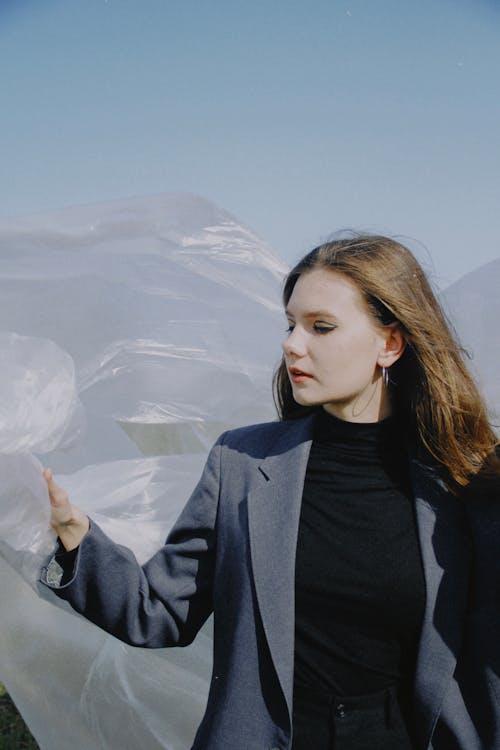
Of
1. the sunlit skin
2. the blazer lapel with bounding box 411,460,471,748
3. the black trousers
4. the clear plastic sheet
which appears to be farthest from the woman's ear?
the clear plastic sheet

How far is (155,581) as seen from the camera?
1.46 meters

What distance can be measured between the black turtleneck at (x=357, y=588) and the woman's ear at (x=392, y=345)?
0.74ft

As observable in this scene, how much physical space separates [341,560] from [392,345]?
1.40 ft

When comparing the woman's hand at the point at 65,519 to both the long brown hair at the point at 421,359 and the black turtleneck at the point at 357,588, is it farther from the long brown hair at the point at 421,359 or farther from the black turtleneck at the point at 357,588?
the long brown hair at the point at 421,359

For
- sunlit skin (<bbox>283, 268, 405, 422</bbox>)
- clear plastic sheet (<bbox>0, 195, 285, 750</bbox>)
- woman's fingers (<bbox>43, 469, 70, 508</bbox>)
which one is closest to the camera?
woman's fingers (<bbox>43, 469, 70, 508</bbox>)

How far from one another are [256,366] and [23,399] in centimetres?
77

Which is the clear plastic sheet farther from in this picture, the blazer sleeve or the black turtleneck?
the black turtleneck

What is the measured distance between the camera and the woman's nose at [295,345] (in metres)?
1.45

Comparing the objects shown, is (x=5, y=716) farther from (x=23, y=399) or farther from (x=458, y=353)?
(x=458, y=353)

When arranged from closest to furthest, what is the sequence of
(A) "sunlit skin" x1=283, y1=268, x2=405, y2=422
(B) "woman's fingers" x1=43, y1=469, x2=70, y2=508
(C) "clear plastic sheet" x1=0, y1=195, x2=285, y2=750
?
(B) "woman's fingers" x1=43, y1=469, x2=70, y2=508 → (A) "sunlit skin" x1=283, y1=268, x2=405, y2=422 → (C) "clear plastic sheet" x1=0, y1=195, x2=285, y2=750

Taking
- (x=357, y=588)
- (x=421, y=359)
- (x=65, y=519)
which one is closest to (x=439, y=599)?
(x=357, y=588)

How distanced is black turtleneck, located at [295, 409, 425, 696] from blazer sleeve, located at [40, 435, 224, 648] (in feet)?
0.59

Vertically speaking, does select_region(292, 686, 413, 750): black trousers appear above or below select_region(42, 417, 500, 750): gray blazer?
below

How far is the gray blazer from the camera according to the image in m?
1.39
